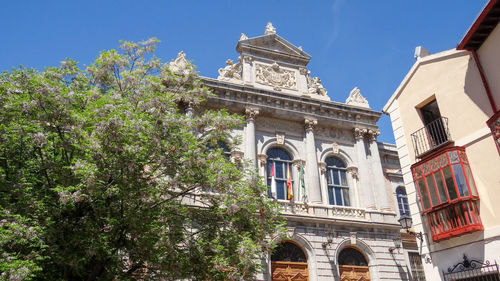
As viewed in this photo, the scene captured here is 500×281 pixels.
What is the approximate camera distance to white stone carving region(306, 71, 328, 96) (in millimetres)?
25062

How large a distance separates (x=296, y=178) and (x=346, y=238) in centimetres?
408

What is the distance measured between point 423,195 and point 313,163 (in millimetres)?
9328

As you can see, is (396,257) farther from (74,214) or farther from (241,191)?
(74,214)

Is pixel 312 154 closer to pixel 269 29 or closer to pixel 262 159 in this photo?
pixel 262 159

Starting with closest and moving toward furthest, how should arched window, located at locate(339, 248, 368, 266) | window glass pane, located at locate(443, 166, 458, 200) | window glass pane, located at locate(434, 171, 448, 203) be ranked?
window glass pane, located at locate(443, 166, 458, 200) < window glass pane, located at locate(434, 171, 448, 203) < arched window, located at locate(339, 248, 368, 266)

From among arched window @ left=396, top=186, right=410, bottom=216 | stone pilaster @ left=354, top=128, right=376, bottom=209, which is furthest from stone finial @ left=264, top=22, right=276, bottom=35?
arched window @ left=396, top=186, right=410, bottom=216

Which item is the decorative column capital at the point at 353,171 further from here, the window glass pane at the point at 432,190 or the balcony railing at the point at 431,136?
the window glass pane at the point at 432,190

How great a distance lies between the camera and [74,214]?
391 inches

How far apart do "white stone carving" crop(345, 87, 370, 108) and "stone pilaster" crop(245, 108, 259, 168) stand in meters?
6.93

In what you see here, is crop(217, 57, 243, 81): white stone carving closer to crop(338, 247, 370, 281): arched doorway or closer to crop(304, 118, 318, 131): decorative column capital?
crop(304, 118, 318, 131): decorative column capital

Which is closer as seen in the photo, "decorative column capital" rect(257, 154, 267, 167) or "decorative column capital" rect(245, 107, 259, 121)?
"decorative column capital" rect(257, 154, 267, 167)

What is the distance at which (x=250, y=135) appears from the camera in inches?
840

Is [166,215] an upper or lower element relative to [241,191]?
lower

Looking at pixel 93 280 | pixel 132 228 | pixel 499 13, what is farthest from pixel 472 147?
pixel 93 280
